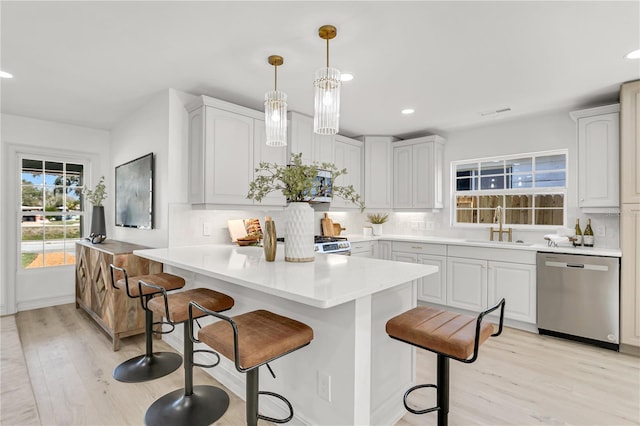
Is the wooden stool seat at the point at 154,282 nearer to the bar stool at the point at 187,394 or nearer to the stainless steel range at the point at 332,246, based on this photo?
the bar stool at the point at 187,394

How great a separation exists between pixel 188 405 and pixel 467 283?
124 inches

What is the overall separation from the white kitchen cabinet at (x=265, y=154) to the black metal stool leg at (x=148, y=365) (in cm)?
154

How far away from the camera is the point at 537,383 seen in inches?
93.8

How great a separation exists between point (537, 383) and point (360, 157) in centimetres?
335

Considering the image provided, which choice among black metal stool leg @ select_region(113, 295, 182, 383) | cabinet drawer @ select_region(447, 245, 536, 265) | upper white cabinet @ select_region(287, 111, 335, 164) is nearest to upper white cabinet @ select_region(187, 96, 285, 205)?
upper white cabinet @ select_region(287, 111, 335, 164)

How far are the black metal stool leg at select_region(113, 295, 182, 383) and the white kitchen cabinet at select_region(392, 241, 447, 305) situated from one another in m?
2.94

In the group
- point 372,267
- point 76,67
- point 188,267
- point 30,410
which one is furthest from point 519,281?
point 76,67

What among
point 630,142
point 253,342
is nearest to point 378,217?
point 630,142

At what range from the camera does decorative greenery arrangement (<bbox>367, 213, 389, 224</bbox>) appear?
16.3 ft

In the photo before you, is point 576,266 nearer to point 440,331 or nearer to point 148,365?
point 440,331

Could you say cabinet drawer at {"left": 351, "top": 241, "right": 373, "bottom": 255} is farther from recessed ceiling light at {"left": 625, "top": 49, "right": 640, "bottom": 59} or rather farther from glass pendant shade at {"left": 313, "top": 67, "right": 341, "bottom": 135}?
recessed ceiling light at {"left": 625, "top": 49, "right": 640, "bottom": 59}

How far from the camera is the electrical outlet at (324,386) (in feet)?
5.33

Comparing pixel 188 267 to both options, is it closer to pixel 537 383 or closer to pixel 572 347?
pixel 537 383

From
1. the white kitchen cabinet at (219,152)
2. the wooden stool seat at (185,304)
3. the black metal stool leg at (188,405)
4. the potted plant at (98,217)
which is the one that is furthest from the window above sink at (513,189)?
the potted plant at (98,217)
